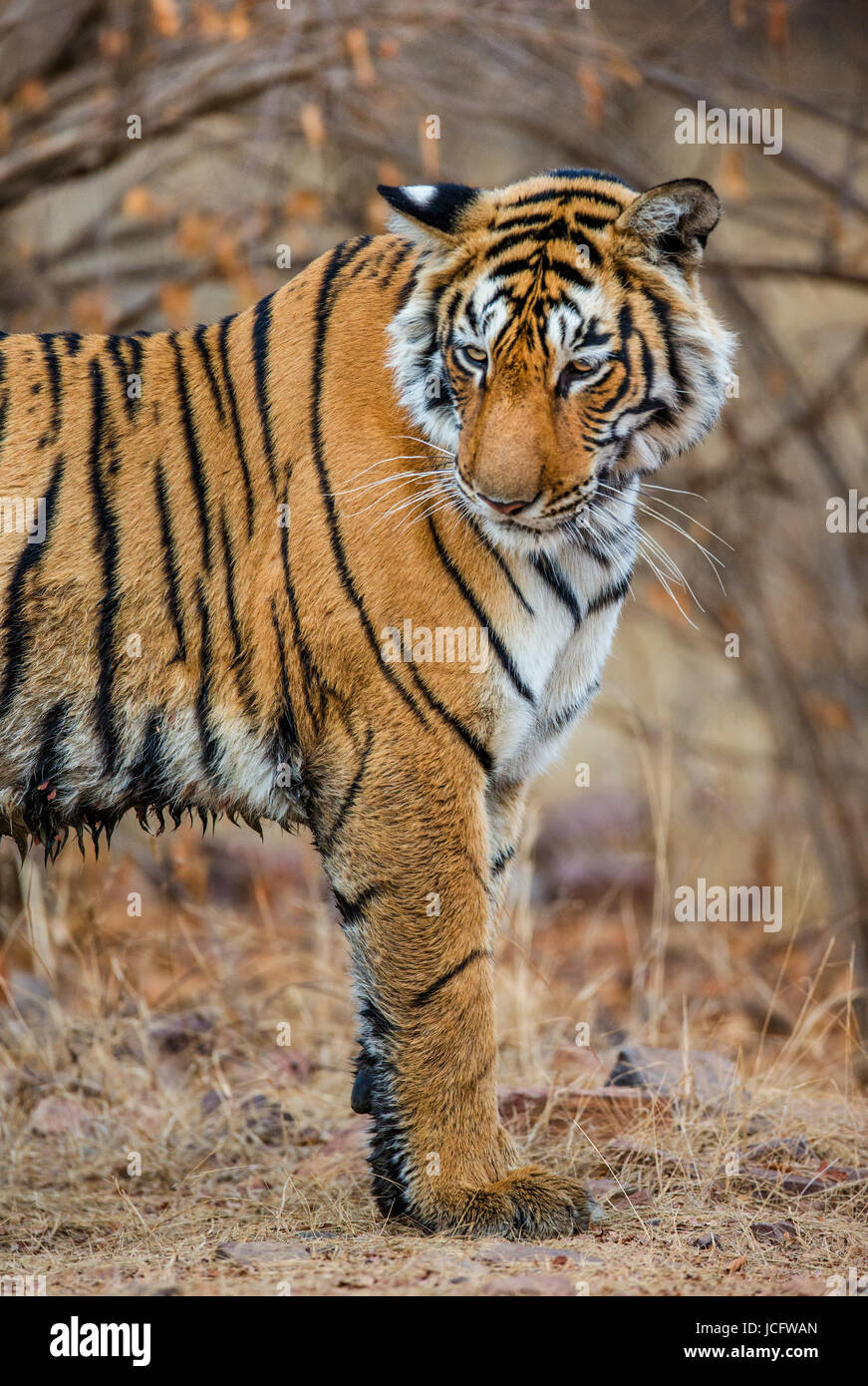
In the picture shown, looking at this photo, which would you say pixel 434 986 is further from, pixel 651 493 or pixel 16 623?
pixel 651 493

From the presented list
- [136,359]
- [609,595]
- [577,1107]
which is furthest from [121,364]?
[577,1107]

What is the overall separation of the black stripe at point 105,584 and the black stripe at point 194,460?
201mm

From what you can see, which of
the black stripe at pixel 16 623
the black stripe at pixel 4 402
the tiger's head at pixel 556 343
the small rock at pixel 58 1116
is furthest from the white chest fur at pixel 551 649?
the small rock at pixel 58 1116

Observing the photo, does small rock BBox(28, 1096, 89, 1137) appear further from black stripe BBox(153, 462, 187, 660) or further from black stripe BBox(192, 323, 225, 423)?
black stripe BBox(192, 323, 225, 423)

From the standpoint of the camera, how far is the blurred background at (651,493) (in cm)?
535

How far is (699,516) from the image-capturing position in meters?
7.50

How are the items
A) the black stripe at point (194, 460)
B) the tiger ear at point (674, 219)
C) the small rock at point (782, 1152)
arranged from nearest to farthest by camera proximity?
1. the tiger ear at point (674, 219)
2. the black stripe at point (194, 460)
3. the small rock at point (782, 1152)

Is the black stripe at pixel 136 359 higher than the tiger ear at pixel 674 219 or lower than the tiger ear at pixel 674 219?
lower

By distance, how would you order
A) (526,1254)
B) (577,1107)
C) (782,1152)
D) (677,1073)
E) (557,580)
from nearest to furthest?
(526,1254), (557,580), (782,1152), (577,1107), (677,1073)

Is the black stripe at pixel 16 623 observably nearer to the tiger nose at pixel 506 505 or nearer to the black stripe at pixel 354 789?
the black stripe at pixel 354 789

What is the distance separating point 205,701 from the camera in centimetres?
363

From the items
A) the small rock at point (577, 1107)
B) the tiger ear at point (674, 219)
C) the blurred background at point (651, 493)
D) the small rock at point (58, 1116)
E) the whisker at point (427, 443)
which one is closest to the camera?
the tiger ear at point (674, 219)

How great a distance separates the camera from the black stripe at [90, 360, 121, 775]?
11.9ft

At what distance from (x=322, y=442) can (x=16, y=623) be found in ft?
2.80
